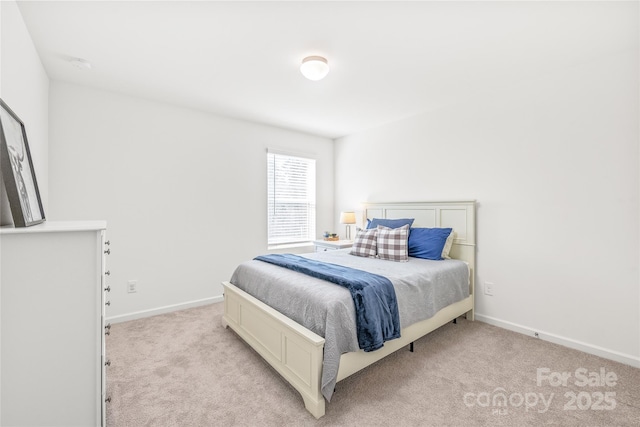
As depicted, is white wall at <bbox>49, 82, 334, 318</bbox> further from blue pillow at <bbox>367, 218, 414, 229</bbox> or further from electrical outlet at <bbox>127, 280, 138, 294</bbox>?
blue pillow at <bbox>367, 218, 414, 229</bbox>

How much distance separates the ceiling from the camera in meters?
1.78

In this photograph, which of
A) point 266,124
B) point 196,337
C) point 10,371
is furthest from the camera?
point 266,124

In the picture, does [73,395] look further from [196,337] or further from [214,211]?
[214,211]

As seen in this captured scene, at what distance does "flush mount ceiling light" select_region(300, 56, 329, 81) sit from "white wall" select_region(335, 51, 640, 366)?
1807mm

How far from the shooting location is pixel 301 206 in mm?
4562

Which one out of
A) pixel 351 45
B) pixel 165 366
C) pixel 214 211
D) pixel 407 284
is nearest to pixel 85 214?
pixel 214 211

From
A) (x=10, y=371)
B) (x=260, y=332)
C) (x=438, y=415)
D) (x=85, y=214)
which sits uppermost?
(x=85, y=214)

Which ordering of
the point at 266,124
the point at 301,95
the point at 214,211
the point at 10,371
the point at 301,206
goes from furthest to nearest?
the point at 301,206 → the point at 266,124 → the point at 214,211 → the point at 301,95 → the point at 10,371

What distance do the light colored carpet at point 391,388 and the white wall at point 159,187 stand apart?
0.84 metres

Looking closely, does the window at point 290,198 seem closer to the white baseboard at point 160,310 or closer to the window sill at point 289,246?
the window sill at point 289,246

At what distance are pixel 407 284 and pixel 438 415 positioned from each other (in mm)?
851

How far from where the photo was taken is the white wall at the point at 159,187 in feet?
9.21

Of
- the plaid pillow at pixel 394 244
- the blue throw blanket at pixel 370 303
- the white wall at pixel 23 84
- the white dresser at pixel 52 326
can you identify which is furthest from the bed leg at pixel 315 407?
the white wall at pixel 23 84

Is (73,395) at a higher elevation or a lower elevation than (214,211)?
lower
